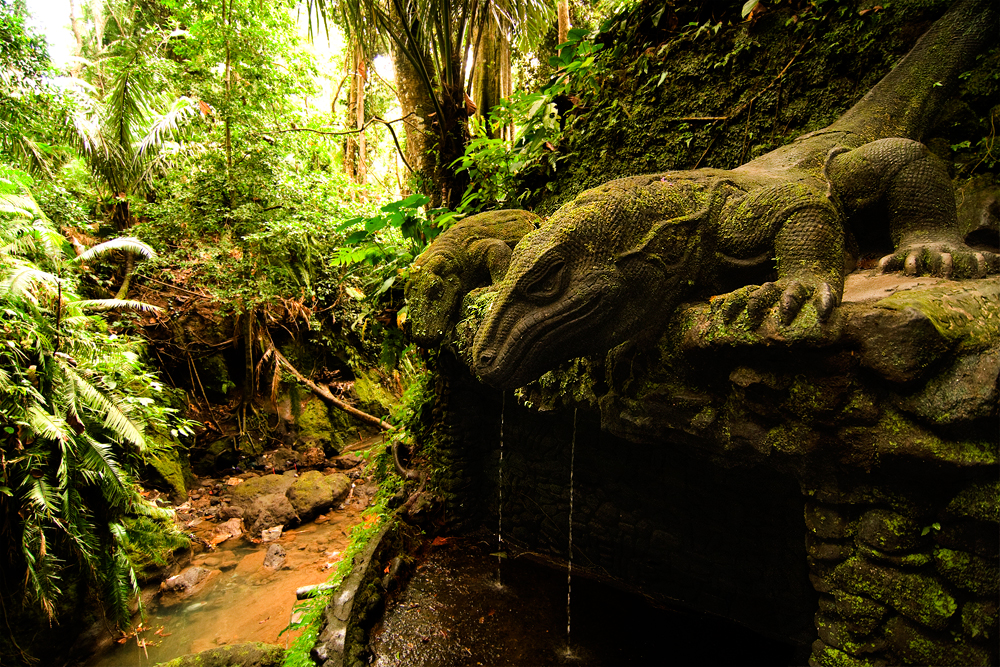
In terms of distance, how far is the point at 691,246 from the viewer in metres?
1.84

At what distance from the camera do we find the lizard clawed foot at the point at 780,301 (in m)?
1.43

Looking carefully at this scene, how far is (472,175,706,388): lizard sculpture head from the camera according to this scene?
5.74ft

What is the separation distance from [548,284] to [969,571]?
1523 millimetres

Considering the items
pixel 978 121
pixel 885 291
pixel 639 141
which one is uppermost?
pixel 639 141

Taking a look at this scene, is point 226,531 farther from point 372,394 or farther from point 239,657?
point 239,657

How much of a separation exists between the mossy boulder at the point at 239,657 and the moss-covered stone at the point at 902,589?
9.27ft

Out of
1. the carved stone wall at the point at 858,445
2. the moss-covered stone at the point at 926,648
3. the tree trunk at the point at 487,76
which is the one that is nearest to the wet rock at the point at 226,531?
the carved stone wall at the point at 858,445

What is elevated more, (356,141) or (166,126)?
(356,141)

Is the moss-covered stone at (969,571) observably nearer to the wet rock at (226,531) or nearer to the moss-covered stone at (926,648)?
the moss-covered stone at (926,648)

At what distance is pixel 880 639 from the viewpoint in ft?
4.86

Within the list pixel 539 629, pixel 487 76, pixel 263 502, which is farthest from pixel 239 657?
pixel 487 76

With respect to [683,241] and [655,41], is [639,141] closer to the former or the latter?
[655,41]

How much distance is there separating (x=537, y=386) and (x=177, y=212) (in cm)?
659

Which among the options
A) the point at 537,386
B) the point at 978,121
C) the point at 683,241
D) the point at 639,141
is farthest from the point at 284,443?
the point at 978,121
